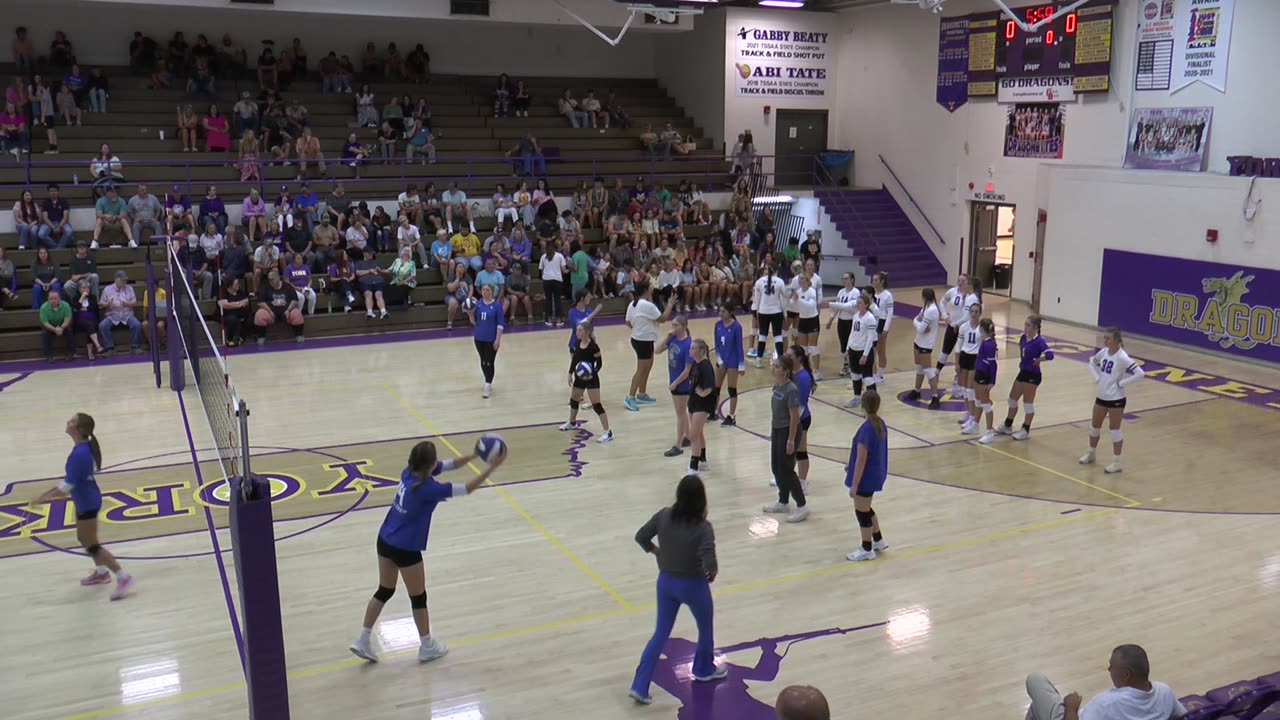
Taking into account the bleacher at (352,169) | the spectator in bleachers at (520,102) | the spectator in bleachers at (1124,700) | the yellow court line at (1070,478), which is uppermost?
the spectator in bleachers at (520,102)

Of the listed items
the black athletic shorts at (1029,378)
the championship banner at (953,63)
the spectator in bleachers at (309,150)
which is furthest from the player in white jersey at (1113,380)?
the spectator in bleachers at (309,150)

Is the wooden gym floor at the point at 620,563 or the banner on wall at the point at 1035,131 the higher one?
the banner on wall at the point at 1035,131

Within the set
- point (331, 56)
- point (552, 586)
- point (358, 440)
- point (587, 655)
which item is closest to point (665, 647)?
point (587, 655)

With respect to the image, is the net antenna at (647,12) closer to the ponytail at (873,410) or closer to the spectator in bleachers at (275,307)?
the spectator in bleachers at (275,307)

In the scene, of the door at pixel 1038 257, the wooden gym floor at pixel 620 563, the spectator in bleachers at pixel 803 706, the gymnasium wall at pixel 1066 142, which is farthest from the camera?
the door at pixel 1038 257

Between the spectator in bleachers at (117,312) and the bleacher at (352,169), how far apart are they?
13.0 inches

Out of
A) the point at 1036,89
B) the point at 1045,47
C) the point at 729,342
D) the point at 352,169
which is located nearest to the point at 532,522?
the point at 729,342

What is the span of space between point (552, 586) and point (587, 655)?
1.37 m

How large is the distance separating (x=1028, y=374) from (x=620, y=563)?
21.5 feet

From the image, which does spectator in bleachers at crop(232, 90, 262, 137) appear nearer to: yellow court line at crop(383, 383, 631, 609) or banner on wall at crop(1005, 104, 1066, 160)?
yellow court line at crop(383, 383, 631, 609)

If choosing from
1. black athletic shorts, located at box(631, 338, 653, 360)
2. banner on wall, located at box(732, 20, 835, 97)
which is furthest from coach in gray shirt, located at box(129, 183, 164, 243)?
banner on wall, located at box(732, 20, 835, 97)

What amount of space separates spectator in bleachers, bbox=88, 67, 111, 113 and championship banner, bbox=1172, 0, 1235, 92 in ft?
75.7

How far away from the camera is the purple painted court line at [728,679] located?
7.37 metres

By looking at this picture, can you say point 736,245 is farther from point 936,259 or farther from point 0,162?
point 0,162
